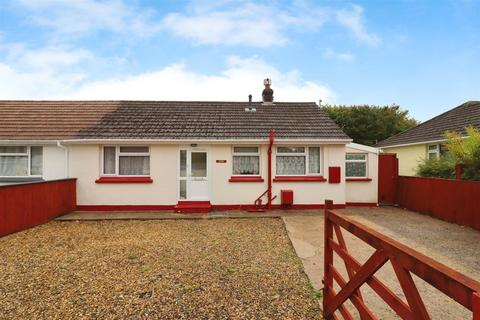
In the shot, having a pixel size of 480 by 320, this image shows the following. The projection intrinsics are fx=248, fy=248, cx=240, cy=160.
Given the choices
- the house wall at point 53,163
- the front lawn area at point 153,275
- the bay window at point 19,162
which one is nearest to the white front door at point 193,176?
the front lawn area at point 153,275

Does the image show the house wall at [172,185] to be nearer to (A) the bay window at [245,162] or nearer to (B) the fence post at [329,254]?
(A) the bay window at [245,162]

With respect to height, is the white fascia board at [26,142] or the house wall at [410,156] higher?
the white fascia board at [26,142]

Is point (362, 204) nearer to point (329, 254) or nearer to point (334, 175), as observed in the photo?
point (334, 175)

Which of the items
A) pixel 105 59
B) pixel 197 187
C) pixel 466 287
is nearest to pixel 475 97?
pixel 197 187

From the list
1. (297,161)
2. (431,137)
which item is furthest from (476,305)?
(431,137)

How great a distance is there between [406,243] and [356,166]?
532cm

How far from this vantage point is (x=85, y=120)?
11.6 meters

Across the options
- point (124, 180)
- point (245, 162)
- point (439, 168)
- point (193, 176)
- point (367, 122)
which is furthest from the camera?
point (367, 122)

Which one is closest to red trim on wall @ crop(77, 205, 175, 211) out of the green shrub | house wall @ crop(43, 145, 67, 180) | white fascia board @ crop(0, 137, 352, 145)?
house wall @ crop(43, 145, 67, 180)

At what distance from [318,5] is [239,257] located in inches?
401

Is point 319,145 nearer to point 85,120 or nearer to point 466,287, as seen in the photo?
point 466,287

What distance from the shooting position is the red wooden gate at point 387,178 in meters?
11.0

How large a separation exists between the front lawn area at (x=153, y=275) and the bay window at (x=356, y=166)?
5542 mm

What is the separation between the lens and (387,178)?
11039mm
